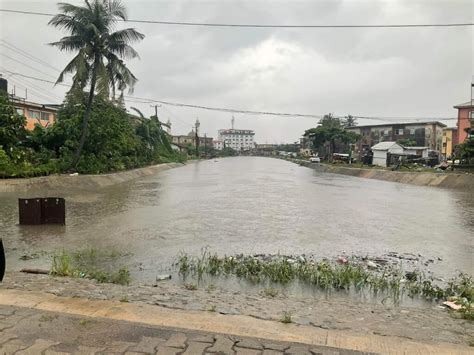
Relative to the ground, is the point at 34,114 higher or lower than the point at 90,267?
higher

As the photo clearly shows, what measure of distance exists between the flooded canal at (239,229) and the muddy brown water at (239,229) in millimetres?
26

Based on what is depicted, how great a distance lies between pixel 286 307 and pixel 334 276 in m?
2.12

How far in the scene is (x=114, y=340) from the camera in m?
4.08

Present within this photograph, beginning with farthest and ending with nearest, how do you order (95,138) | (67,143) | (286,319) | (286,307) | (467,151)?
1. (467,151)
2. (95,138)
3. (67,143)
4. (286,307)
5. (286,319)

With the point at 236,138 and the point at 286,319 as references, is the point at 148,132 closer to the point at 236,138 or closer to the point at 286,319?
the point at 286,319

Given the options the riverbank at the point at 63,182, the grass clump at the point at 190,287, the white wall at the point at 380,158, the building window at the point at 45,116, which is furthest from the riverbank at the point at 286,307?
the white wall at the point at 380,158

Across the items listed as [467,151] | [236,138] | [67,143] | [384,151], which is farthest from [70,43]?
[236,138]

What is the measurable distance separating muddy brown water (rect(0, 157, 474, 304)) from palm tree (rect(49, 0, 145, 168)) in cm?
849

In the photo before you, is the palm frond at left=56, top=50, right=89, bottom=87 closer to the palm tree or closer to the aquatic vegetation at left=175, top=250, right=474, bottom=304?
the palm tree

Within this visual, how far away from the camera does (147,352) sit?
382cm

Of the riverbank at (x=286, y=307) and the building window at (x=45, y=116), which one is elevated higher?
the building window at (x=45, y=116)

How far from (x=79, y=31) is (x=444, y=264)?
2473cm

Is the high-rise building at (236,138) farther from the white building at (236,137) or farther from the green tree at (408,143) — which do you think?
the green tree at (408,143)

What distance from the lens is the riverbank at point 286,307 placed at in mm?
4957
